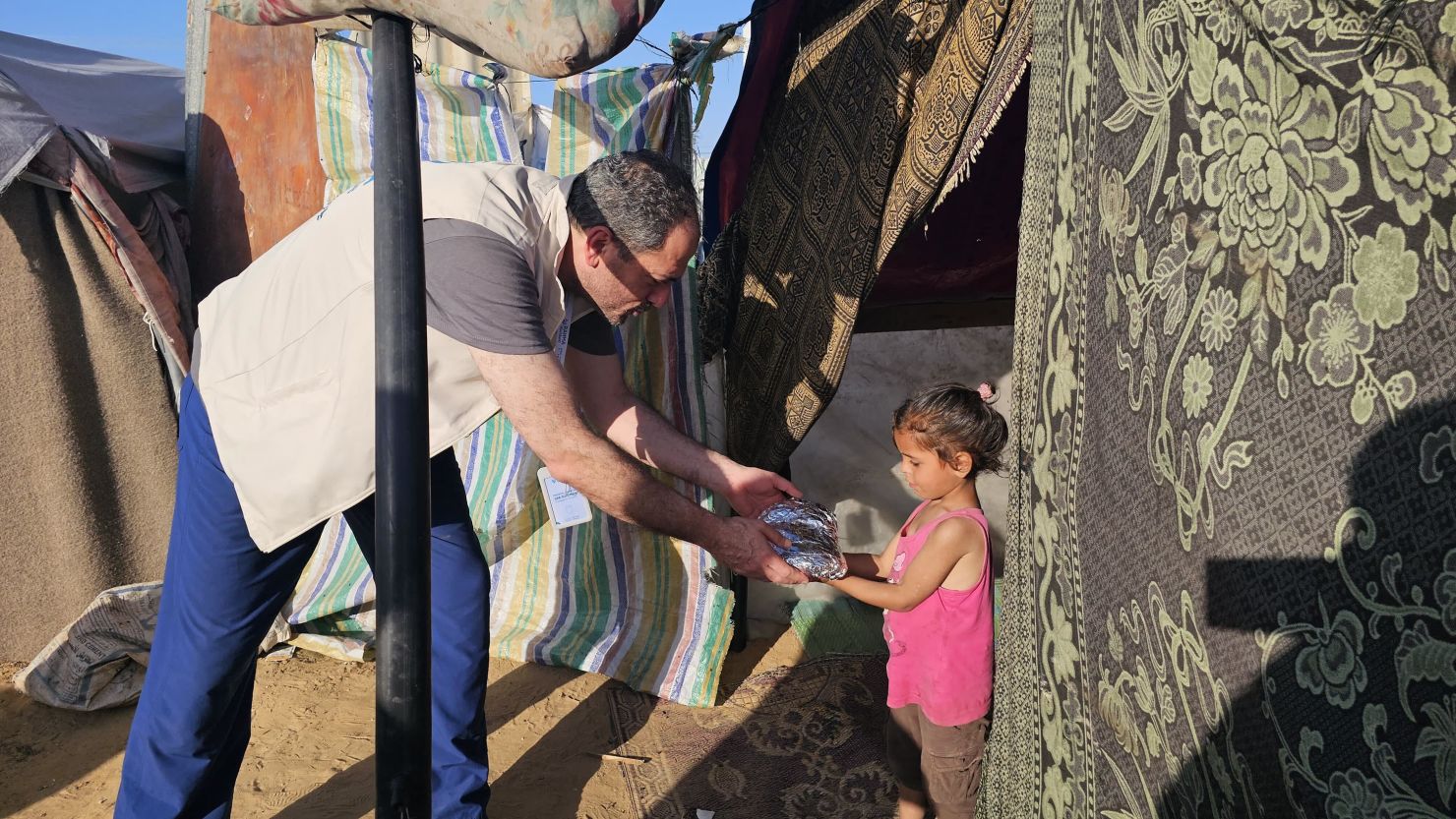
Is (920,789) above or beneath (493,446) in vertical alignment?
beneath

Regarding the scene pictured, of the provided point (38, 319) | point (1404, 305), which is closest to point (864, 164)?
point (1404, 305)

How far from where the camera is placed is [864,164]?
2.79 meters

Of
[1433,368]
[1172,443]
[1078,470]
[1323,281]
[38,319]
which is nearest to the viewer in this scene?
[1433,368]

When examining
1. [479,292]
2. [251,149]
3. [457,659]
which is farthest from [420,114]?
[457,659]

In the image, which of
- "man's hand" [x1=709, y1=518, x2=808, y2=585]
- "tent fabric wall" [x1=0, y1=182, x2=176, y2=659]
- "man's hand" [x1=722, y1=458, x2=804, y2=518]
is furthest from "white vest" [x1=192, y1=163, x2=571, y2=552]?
"tent fabric wall" [x1=0, y1=182, x2=176, y2=659]

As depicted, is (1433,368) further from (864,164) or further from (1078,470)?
(864,164)

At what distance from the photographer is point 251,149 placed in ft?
14.0

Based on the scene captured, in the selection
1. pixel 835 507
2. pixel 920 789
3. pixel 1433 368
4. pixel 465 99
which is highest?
pixel 465 99

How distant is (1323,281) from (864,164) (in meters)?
1.86

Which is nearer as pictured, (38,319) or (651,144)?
(651,144)

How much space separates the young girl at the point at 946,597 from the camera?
8.00 ft

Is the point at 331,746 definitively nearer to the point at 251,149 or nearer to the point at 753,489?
the point at 753,489

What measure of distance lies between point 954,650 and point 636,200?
1.34m

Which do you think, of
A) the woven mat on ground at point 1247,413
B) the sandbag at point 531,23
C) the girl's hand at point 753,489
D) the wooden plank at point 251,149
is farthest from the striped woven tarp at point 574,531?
the sandbag at point 531,23
